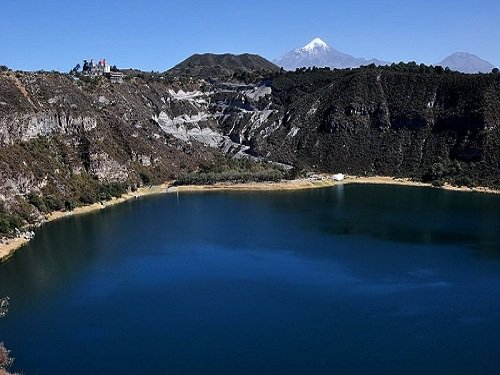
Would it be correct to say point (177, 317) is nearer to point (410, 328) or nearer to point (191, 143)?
point (410, 328)

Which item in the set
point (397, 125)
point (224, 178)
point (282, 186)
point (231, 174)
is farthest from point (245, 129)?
point (397, 125)

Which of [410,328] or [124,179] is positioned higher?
[124,179]

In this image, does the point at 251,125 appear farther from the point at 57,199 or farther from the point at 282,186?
the point at 57,199

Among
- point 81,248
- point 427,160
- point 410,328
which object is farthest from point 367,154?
point 410,328

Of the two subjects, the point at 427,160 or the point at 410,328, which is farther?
the point at 427,160

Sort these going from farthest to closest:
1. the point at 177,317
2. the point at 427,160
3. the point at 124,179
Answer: the point at 427,160, the point at 124,179, the point at 177,317

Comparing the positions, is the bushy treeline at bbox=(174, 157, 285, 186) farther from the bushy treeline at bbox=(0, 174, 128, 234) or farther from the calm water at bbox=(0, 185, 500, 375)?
the calm water at bbox=(0, 185, 500, 375)

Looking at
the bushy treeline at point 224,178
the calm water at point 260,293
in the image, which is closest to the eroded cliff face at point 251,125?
the bushy treeline at point 224,178

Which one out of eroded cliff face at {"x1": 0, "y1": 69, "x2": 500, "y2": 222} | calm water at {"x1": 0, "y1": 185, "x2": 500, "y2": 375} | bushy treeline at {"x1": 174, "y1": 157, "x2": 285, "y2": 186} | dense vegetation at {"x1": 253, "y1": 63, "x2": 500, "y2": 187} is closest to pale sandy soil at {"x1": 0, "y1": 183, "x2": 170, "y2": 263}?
calm water at {"x1": 0, "y1": 185, "x2": 500, "y2": 375}
